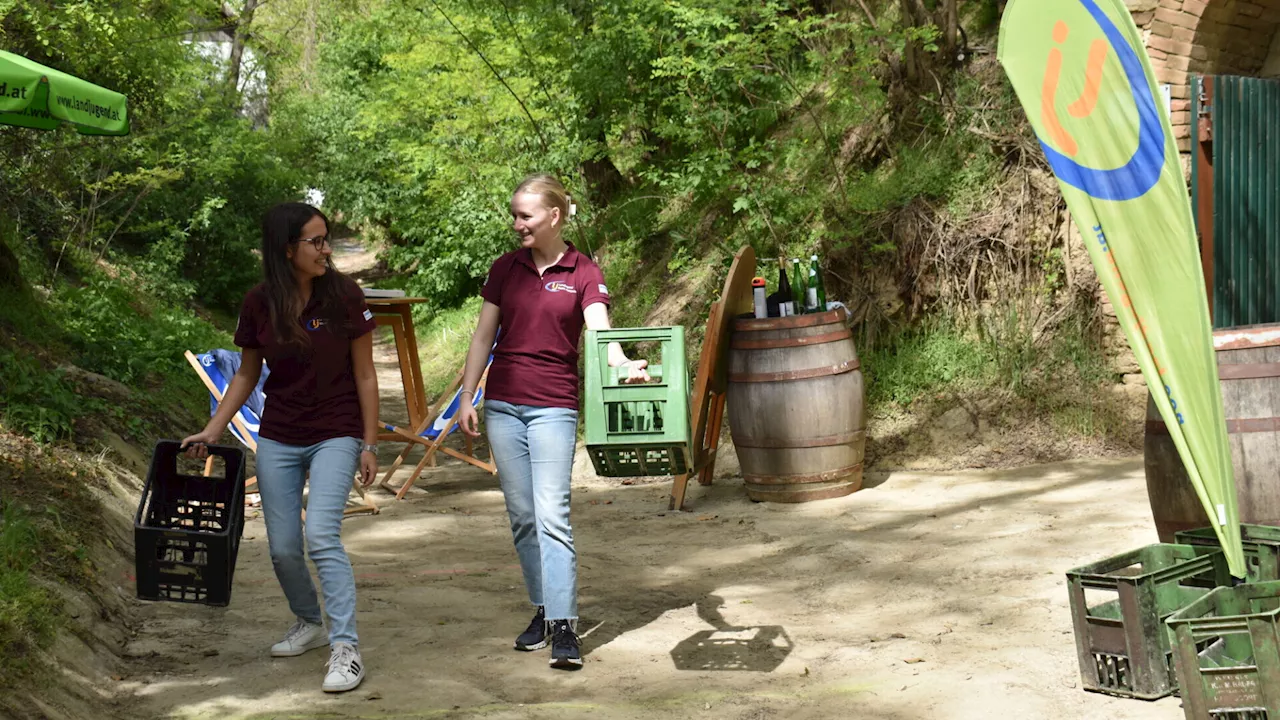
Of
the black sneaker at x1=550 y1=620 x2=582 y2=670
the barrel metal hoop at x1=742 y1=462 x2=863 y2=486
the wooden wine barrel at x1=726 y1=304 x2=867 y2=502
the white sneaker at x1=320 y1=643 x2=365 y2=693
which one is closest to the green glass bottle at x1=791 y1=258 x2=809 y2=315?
the wooden wine barrel at x1=726 y1=304 x2=867 y2=502

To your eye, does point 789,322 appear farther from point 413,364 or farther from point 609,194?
point 609,194

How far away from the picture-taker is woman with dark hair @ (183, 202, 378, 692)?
4.26 m

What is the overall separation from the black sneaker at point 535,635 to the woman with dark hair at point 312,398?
24.7 inches

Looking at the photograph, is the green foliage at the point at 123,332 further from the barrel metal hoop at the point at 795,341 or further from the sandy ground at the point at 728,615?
the barrel metal hoop at the point at 795,341

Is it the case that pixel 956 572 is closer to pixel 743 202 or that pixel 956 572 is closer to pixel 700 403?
→ pixel 700 403

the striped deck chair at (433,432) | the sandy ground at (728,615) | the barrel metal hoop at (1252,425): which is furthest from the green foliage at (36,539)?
the barrel metal hoop at (1252,425)

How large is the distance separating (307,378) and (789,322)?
3.69 meters

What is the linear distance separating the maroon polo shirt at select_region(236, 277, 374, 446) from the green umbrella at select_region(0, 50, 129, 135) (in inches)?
110

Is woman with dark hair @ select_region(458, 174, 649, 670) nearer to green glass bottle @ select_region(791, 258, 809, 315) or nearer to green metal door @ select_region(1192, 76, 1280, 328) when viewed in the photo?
green glass bottle @ select_region(791, 258, 809, 315)

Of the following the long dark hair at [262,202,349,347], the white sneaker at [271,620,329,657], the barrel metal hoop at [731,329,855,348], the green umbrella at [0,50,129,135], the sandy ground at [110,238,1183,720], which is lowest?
the sandy ground at [110,238,1183,720]

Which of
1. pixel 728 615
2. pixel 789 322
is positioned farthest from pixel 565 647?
pixel 789 322

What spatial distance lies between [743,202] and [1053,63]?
704cm

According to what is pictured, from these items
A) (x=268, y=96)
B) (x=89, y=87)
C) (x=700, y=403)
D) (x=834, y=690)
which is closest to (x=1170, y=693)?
(x=834, y=690)

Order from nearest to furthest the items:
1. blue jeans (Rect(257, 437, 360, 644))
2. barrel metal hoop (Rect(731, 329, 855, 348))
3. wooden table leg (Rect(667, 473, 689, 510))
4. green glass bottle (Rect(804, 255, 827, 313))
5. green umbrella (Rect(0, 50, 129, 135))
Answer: blue jeans (Rect(257, 437, 360, 644)) < green umbrella (Rect(0, 50, 129, 135)) < barrel metal hoop (Rect(731, 329, 855, 348)) < wooden table leg (Rect(667, 473, 689, 510)) < green glass bottle (Rect(804, 255, 827, 313))
